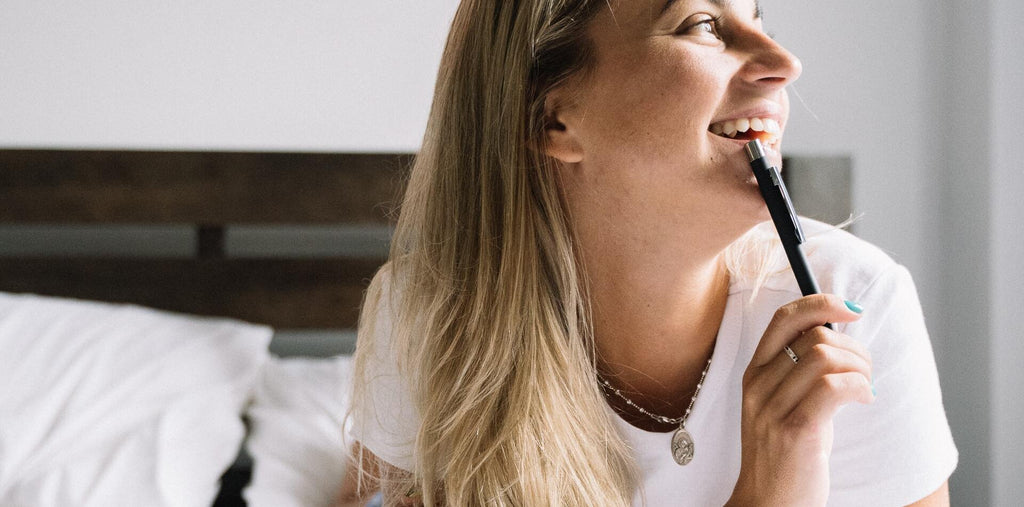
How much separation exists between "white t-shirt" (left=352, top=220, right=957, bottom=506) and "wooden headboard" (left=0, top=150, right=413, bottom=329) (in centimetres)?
89

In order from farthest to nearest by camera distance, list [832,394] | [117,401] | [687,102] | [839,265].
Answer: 1. [117,401]
2. [839,265]
3. [687,102]
4. [832,394]

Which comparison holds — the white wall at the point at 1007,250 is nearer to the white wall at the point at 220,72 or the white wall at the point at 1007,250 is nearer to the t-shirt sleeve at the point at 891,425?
the t-shirt sleeve at the point at 891,425

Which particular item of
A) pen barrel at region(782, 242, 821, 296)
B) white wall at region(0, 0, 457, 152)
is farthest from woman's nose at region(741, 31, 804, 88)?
white wall at region(0, 0, 457, 152)

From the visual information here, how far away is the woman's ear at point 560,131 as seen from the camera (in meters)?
0.84

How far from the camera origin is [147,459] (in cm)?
115

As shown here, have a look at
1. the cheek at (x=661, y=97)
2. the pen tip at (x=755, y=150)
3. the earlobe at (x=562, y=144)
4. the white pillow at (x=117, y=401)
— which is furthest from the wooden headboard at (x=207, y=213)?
the pen tip at (x=755, y=150)

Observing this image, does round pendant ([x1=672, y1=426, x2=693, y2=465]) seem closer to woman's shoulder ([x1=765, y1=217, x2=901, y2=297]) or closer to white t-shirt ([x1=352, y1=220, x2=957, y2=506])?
white t-shirt ([x1=352, y1=220, x2=957, y2=506])

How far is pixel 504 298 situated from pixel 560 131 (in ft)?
0.66

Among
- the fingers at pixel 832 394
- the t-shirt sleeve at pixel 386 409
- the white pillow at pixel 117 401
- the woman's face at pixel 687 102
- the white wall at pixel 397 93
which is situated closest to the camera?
the fingers at pixel 832 394

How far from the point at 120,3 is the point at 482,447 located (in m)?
1.30

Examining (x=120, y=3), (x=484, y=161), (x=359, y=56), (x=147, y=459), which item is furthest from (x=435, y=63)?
(x=147, y=459)

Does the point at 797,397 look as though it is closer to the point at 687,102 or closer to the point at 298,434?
the point at 687,102

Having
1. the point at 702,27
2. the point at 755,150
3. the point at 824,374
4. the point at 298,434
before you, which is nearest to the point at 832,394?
the point at 824,374

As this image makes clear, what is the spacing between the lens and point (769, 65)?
2.38 feet
